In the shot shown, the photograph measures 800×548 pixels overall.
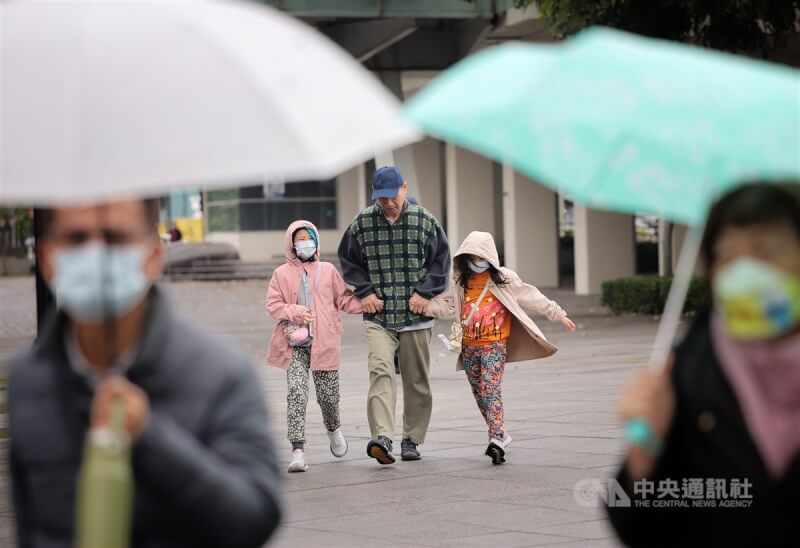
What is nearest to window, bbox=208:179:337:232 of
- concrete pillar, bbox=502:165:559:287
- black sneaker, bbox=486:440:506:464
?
concrete pillar, bbox=502:165:559:287

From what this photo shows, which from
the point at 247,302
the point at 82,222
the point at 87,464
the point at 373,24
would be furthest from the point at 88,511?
the point at 247,302

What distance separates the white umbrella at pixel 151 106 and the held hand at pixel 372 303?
776 cm

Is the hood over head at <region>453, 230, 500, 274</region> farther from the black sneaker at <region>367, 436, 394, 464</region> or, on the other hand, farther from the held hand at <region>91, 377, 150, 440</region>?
the held hand at <region>91, 377, 150, 440</region>

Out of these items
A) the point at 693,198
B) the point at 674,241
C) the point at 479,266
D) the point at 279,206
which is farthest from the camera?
the point at 279,206

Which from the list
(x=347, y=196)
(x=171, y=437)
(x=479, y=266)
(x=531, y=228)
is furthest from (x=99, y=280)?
(x=347, y=196)

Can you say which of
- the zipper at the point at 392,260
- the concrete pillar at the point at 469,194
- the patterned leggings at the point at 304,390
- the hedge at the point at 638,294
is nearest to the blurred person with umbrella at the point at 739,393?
the patterned leggings at the point at 304,390

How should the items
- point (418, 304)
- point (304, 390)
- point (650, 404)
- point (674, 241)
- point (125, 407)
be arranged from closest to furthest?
point (125, 407) → point (650, 404) → point (304, 390) → point (418, 304) → point (674, 241)

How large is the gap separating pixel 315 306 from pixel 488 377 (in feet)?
4.00

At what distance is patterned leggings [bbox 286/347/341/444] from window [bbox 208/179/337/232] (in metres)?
44.2

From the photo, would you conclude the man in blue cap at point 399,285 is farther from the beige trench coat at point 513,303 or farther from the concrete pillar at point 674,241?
the concrete pillar at point 674,241

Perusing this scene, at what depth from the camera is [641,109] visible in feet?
10.5

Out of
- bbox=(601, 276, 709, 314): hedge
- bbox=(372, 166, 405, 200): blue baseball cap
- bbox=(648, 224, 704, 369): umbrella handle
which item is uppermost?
bbox=(372, 166, 405, 200): blue baseball cap

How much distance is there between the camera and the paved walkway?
8.02 m

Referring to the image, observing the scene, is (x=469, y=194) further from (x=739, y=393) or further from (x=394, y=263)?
(x=739, y=393)
